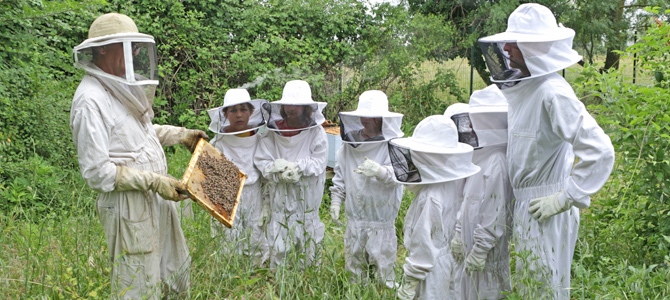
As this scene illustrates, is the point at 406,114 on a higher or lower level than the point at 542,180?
lower

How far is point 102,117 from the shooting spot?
3115 mm

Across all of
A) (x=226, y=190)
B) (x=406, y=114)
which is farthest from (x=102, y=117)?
(x=406, y=114)

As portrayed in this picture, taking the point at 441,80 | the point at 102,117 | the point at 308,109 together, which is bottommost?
the point at 441,80

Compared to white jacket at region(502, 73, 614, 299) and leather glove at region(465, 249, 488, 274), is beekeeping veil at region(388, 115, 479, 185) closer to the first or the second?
white jacket at region(502, 73, 614, 299)

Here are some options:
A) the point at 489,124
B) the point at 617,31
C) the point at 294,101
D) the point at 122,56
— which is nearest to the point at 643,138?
the point at 489,124

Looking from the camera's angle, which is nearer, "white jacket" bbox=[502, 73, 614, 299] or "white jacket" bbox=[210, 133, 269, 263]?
"white jacket" bbox=[502, 73, 614, 299]

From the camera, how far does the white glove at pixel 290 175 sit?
15.2 feet

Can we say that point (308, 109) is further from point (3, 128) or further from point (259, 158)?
point (3, 128)

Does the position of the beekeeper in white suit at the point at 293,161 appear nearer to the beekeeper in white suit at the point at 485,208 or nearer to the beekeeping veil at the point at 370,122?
the beekeeping veil at the point at 370,122

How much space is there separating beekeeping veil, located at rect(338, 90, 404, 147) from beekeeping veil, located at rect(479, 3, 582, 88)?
1.38 meters

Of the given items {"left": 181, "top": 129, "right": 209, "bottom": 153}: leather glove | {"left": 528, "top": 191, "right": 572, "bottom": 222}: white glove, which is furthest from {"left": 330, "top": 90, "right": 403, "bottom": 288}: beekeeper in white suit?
{"left": 528, "top": 191, "right": 572, "bottom": 222}: white glove

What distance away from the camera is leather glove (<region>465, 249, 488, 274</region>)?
3.55 m

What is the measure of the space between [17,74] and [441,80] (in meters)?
7.80

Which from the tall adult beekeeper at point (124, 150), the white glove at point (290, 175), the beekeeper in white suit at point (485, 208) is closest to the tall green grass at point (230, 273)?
the tall adult beekeeper at point (124, 150)
